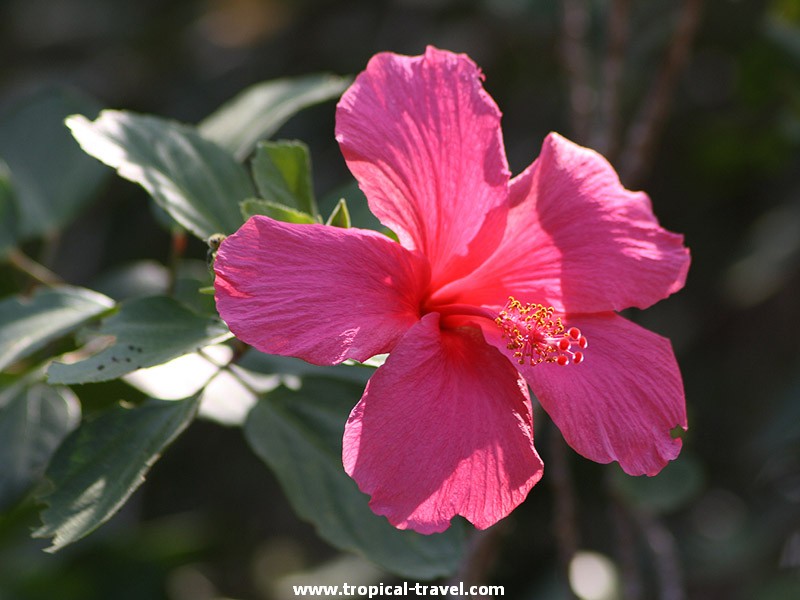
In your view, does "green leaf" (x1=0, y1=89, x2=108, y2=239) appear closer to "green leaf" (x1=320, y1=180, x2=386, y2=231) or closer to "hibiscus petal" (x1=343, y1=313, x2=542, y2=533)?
"green leaf" (x1=320, y1=180, x2=386, y2=231)

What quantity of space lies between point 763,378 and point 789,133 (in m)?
0.70

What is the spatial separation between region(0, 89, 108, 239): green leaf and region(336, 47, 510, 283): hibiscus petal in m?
0.85

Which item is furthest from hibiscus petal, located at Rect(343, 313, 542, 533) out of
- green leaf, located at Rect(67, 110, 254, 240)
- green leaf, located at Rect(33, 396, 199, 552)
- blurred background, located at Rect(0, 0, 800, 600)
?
blurred background, located at Rect(0, 0, 800, 600)

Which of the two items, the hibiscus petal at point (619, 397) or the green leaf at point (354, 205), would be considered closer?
the hibiscus petal at point (619, 397)

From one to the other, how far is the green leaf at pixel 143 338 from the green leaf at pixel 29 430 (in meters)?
0.25

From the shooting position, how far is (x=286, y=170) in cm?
118

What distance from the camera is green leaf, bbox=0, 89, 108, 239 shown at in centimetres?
167

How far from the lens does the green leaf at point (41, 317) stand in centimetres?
116

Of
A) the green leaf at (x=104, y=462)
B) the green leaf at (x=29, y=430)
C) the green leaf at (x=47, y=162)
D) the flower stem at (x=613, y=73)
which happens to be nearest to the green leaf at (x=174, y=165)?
the green leaf at (x=104, y=462)

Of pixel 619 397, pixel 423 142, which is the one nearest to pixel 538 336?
pixel 619 397

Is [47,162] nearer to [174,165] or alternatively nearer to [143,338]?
[174,165]

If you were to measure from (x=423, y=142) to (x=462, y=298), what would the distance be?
209mm

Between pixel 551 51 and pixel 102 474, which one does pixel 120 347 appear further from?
pixel 551 51

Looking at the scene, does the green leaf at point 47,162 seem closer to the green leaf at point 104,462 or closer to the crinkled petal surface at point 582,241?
the green leaf at point 104,462
